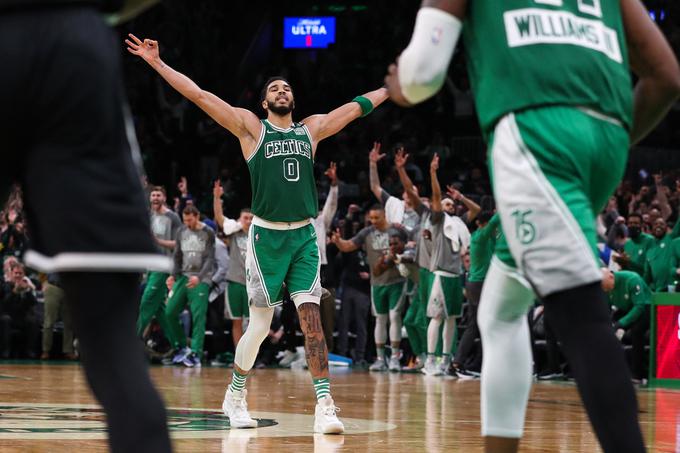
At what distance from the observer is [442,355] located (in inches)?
639

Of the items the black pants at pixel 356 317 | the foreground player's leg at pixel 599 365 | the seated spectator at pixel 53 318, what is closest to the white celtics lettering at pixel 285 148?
the foreground player's leg at pixel 599 365

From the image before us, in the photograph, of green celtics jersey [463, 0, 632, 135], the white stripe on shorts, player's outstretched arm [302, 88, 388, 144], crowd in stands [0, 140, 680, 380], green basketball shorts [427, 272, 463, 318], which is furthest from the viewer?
green basketball shorts [427, 272, 463, 318]

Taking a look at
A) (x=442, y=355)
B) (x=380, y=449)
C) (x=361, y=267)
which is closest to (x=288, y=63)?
(x=361, y=267)

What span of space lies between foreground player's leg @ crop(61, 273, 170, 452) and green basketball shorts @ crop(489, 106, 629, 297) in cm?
117

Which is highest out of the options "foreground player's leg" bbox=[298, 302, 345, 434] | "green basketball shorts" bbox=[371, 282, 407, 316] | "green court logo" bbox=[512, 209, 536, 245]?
"green basketball shorts" bbox=[371, 282, 407, 316]

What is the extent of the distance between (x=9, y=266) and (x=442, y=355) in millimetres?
6382

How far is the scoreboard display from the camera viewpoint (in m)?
28.9

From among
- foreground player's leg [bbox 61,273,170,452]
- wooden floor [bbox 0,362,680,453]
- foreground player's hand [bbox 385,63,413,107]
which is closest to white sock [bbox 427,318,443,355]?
wooden floor [bbox 0,362,680,453]

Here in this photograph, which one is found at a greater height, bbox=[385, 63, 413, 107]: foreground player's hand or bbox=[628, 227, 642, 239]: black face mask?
bbox=[628, 227, 642, 239]: black face mask

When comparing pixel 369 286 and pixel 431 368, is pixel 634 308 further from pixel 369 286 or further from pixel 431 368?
pixel 369 286

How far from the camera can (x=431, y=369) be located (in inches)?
617

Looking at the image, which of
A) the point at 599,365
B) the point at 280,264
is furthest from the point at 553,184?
the point at 280,264

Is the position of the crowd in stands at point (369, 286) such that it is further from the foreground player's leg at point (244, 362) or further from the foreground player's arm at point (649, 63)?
the foreground player's arm at point (649, 63)

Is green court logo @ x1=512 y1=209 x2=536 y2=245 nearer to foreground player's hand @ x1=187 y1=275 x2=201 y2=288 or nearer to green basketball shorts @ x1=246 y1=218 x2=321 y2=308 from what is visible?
green basketball shorts @ x1=246 y1=218 x2=321 y2=308
